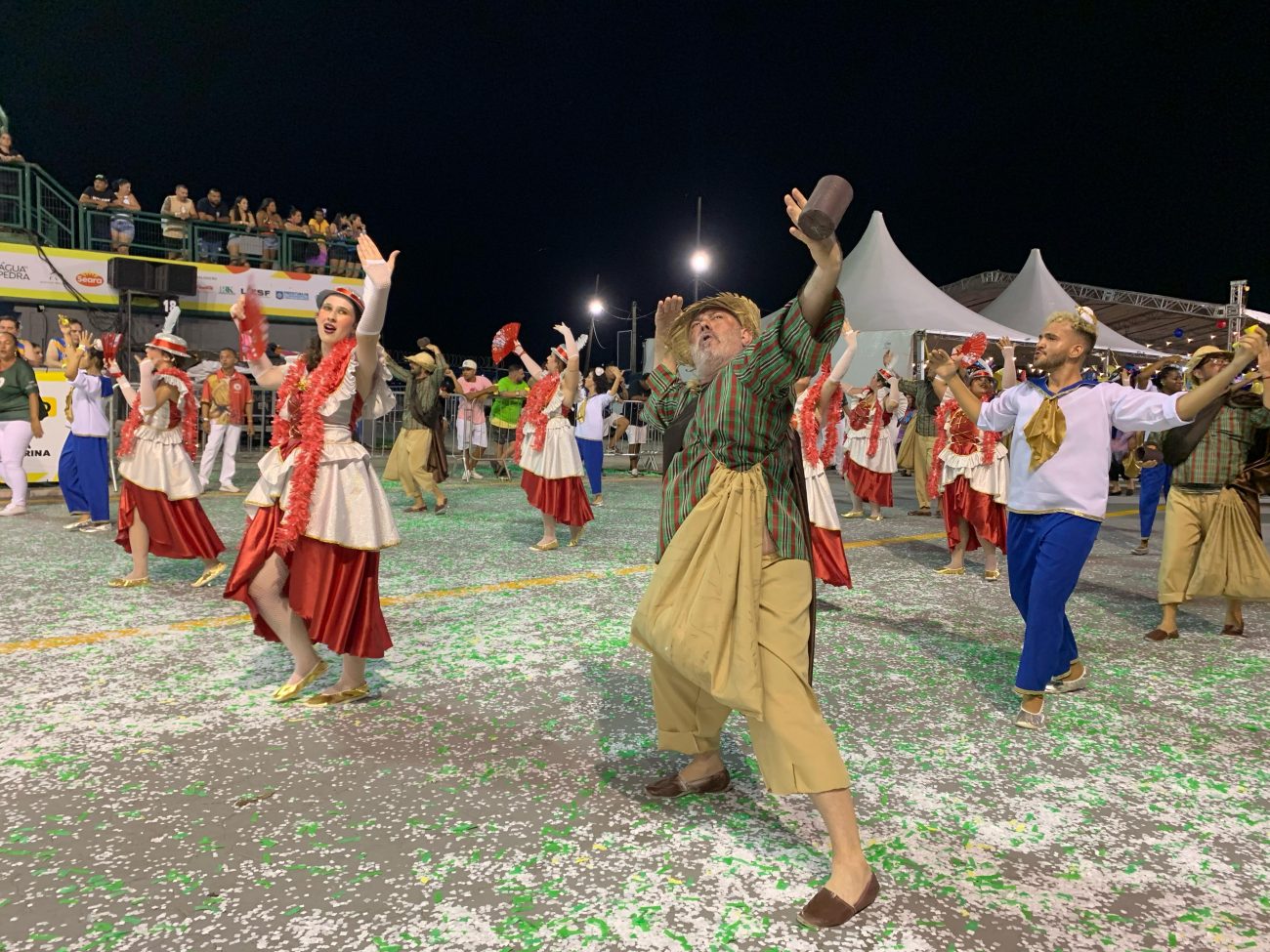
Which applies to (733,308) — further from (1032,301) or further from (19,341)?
(1032,301)

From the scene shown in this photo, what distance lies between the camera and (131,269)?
56.0 ft

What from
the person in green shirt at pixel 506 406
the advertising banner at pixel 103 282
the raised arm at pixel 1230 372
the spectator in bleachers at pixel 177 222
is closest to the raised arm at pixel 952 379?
the raised arm at pixel 1230 372

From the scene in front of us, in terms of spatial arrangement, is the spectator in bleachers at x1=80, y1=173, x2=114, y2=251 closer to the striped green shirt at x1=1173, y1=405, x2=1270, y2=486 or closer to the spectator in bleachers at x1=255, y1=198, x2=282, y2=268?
the spectator in bleachers at x1=255, y1=198, x2=282, y2=268

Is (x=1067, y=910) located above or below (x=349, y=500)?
below

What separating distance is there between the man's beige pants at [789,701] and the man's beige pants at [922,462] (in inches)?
432

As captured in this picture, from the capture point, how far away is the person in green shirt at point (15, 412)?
8609mm

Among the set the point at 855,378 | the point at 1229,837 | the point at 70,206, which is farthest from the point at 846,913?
the point at 70,206

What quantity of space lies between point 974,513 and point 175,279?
1723 cm

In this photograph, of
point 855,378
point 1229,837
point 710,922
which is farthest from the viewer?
point 855,378

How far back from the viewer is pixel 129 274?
17078 millimetres

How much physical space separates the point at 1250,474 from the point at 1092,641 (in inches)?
67.1

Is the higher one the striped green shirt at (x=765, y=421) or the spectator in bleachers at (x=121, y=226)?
the spectator in bleachers at (x=121, y=226)

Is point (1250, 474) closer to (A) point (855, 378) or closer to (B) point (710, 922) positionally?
(B) point (710, 922)

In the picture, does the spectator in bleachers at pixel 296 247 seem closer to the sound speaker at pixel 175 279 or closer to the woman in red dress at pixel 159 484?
the sound speaker at pixel 175 279
